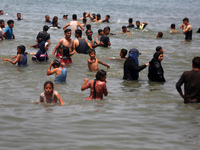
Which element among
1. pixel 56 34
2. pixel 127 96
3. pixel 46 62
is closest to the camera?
pixel 127 96

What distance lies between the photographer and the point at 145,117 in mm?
8547

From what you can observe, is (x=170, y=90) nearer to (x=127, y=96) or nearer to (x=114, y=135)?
(x=127, y=96)

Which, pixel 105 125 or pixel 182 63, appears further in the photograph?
pixel 182 63

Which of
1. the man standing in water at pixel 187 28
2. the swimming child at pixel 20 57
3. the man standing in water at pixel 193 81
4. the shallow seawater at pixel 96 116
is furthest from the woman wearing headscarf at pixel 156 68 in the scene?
the man standing in water at pixel 187 28

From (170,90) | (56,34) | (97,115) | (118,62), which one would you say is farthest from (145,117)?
(56,34)

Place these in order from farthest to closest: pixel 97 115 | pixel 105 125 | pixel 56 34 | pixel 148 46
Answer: pixel 56 34 → pixel 148 46 → pixel 97 115 → pixel 105 125

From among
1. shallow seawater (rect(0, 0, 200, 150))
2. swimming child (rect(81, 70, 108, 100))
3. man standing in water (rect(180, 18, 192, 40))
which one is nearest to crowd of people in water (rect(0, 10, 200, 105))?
swimming child (rect(81, 70, 108, 100))

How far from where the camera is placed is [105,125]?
7.84 m

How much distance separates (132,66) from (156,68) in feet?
2.47

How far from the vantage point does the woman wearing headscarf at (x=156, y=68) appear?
38.2 feet

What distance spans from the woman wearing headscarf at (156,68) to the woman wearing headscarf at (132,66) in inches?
18.0

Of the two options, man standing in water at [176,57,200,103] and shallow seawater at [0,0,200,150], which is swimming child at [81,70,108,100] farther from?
man standing in water at [176,57,200,103]

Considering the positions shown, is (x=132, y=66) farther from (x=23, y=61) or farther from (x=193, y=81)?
(x=23, y=61)

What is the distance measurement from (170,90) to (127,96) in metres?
1.66
